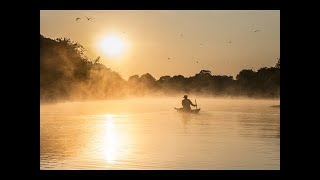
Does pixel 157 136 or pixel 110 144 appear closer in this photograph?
pixel 110 144

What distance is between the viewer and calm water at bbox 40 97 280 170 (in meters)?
9.50

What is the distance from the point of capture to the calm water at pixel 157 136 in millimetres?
9500

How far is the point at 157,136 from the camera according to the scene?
1217 cm
